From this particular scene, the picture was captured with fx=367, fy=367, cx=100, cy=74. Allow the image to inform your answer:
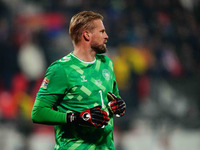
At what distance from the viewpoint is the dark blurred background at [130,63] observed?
605cm

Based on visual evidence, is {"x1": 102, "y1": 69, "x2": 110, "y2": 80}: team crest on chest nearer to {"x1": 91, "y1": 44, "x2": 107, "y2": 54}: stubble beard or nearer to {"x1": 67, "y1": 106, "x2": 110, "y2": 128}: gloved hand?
{"x1": 91, "y1": 44, "x2": 107, "y2": 54}: stubble beard

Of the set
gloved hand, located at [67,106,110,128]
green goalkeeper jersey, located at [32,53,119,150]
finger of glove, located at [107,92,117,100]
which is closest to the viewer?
gloved hand, located at [67,106,110,128]

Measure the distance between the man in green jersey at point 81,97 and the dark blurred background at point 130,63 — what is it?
348 centimetres

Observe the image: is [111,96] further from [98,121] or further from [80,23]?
[80,23]

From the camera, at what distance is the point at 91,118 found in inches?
90.3

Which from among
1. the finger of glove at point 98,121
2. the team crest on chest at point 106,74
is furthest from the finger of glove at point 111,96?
the finger of glove at point 98,121

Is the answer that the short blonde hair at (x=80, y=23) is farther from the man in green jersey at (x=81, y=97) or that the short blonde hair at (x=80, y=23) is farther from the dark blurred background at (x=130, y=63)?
the dark blurred background at (x=130, y=63)

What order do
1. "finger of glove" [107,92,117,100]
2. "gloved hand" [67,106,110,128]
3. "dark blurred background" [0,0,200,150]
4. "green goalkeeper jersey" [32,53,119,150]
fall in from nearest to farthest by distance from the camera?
"gloved hand" [67,106,110,128], "green goalkeeper jersey" [32,53,119,150], "finger of glove" [107,92,117,100], "dark blurred background" [0,0,200,150]

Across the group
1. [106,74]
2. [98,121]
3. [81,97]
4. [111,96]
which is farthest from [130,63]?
[98,121]

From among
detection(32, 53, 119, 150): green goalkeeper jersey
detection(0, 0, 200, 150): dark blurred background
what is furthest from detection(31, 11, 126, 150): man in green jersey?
detection(0, 0, 200, 150): dark blurred background

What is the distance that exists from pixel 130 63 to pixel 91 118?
4.52 meters

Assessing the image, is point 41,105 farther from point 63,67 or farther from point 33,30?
point 33,30

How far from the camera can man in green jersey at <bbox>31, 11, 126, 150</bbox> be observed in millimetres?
2383

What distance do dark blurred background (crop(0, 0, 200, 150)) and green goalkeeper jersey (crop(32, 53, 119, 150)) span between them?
3.49 m
